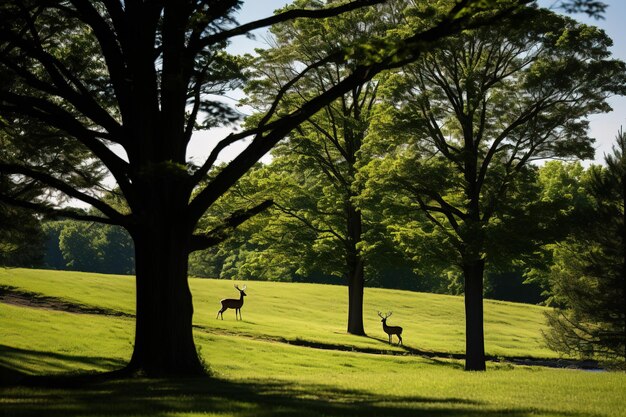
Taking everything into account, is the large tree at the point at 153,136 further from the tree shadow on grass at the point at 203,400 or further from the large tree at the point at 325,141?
the large tree at the point at 325,141

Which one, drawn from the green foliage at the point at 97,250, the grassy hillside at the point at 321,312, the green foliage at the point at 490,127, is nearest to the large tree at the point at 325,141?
the grassy hillside at the point at 321,312

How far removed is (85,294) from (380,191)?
22445 mm

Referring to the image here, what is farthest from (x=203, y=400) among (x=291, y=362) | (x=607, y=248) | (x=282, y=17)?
(x=607, y=248)

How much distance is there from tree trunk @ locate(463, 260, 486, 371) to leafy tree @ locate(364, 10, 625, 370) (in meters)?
0.04

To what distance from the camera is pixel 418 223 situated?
1129 inches

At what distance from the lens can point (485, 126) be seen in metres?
27.6

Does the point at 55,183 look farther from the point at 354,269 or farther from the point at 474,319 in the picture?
the point at 354,269

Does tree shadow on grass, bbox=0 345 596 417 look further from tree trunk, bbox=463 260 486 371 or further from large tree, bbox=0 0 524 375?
tree trunk, bbox=463 260 486 371

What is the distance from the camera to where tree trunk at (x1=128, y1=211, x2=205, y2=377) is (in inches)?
635

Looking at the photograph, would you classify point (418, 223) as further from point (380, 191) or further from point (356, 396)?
point (356, 396)

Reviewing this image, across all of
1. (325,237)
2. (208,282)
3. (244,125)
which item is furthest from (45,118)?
(208,282)

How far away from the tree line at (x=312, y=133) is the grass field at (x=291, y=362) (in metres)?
3.54

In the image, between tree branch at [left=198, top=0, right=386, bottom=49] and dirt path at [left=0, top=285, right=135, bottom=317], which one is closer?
tree branch at [left=198, top=0, right=386, bottom=49]

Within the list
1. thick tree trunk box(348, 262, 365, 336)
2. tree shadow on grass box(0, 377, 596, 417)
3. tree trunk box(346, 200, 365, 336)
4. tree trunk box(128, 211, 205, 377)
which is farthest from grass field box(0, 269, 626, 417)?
tree trunk box(346, 200, 365, 336)
